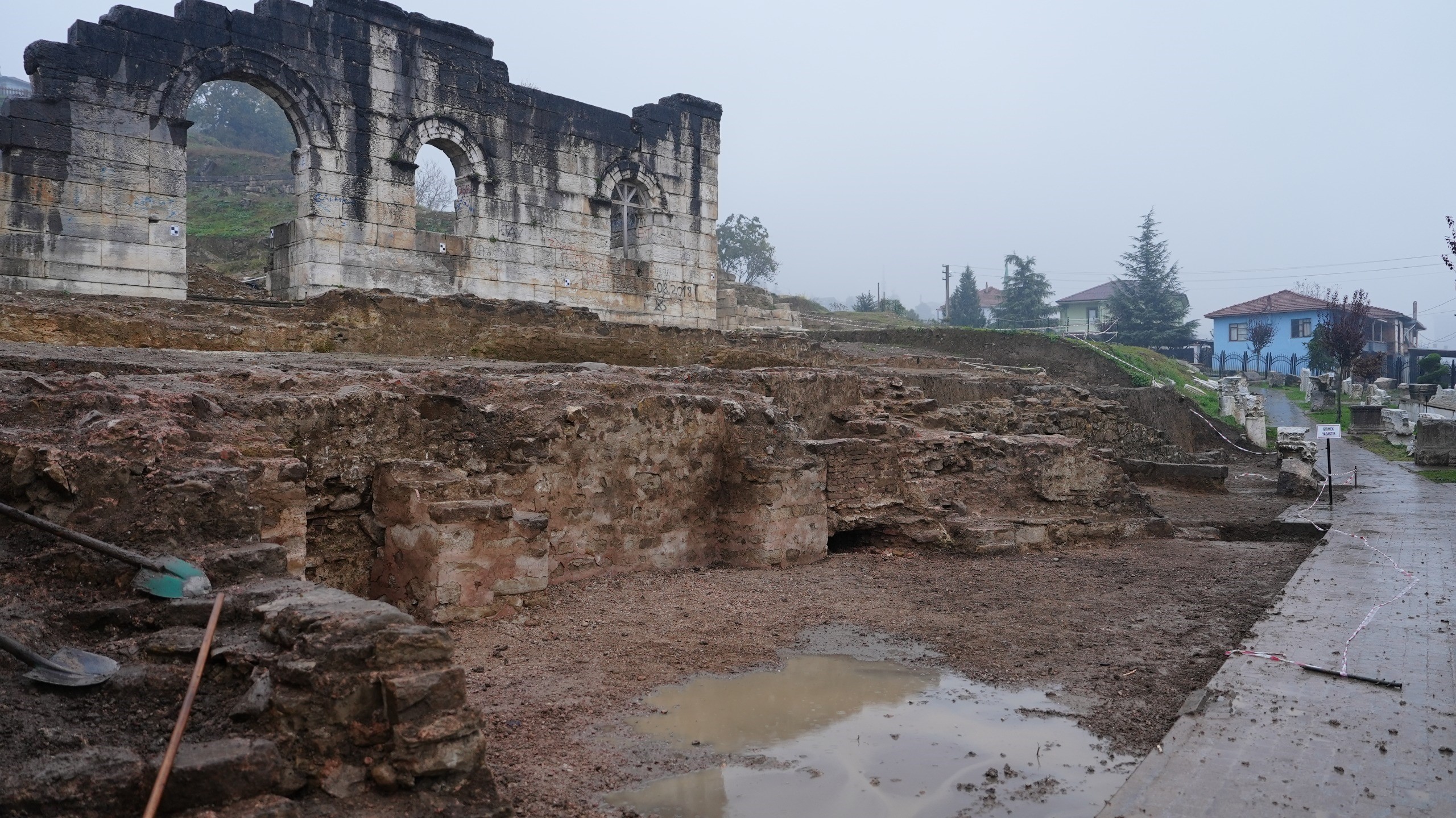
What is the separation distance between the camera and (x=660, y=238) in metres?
18.8

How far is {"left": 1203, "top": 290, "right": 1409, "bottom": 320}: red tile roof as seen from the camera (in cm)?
5381

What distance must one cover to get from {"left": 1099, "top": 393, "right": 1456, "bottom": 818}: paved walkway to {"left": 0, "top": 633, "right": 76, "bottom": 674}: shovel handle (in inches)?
137

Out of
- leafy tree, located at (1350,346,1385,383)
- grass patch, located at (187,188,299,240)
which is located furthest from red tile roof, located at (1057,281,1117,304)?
grass patch, located at (187,188,299,240)

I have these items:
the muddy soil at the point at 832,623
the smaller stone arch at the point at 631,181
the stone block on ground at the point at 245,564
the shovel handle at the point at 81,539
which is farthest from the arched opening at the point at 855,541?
the smaller stone arch at the point at 631,181

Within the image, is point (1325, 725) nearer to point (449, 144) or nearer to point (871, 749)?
point (871, 749)

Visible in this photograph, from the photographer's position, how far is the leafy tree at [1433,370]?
33.2 meters

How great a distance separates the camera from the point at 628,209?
61.3 ft

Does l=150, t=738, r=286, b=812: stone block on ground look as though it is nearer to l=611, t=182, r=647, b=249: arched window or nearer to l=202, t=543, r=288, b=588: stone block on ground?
l=202, t=543, r=288, b=588: stone block on ground

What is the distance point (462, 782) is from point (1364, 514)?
12.0 m

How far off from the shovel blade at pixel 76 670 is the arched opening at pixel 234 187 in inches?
426

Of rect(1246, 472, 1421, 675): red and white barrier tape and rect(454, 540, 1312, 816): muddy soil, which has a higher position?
rect(1246, 472, 1421, 675): red and white barrier tape

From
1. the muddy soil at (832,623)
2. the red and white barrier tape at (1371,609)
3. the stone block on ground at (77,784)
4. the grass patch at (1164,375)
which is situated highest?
the grass patch at (1164,375)

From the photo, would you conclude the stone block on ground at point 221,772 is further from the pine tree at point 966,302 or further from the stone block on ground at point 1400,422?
the pine tree at point 966,302

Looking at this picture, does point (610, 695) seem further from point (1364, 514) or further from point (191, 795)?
point (1364, 514)
